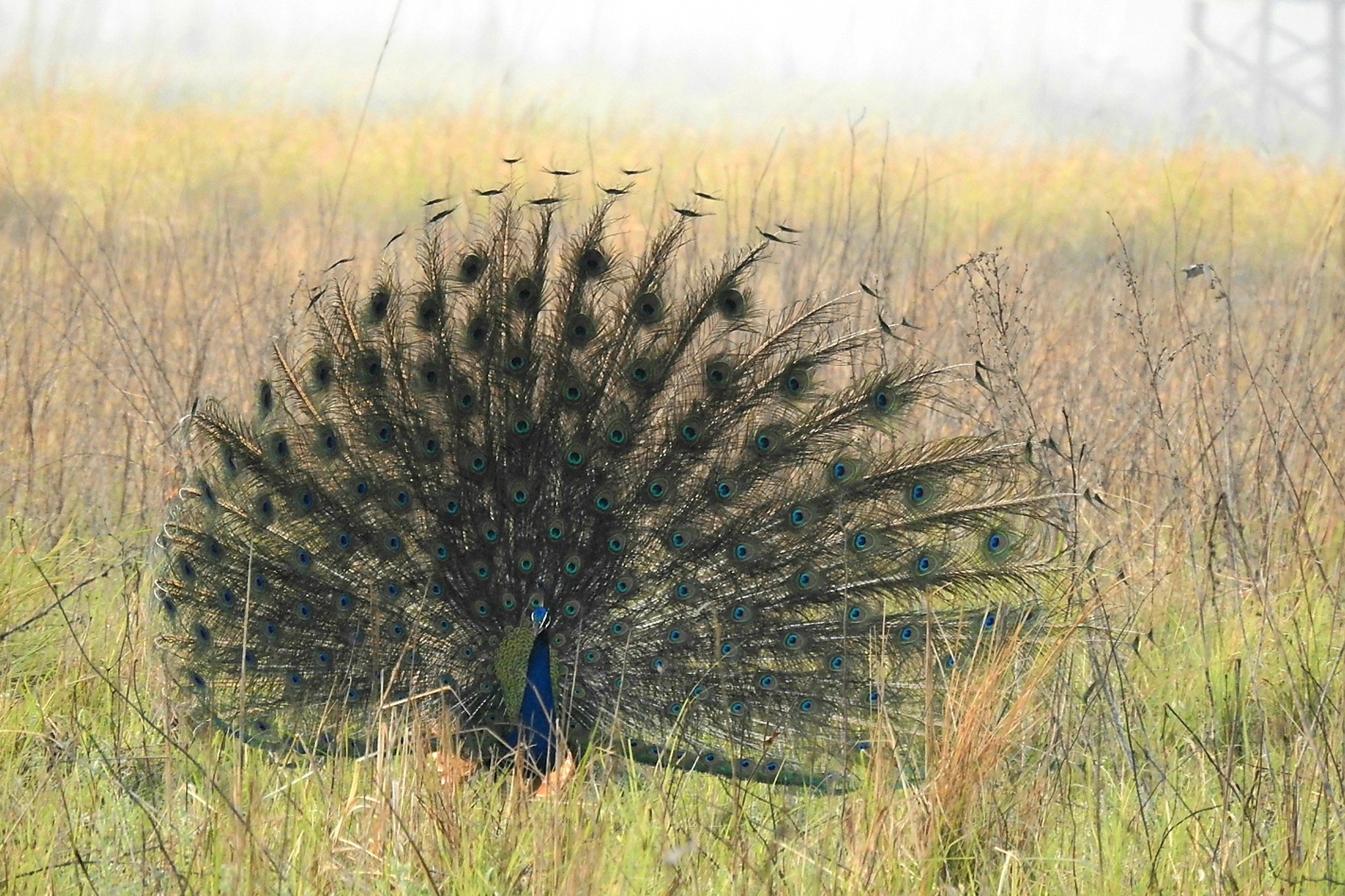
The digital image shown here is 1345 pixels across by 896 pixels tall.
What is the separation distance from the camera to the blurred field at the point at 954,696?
2.66 metres

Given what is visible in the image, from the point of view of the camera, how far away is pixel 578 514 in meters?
4.02

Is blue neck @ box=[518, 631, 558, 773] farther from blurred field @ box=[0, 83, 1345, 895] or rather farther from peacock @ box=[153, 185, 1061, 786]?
blurred field @ box=[0, 83, 1345, 895]

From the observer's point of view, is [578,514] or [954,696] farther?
[578,514]

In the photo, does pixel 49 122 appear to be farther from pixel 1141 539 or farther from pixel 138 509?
pixel 1141 539

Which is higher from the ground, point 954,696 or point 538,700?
point 954,696

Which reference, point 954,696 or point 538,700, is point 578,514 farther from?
point 954,696

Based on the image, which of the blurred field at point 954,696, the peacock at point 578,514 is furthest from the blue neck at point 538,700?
the blurred field at point 954,696

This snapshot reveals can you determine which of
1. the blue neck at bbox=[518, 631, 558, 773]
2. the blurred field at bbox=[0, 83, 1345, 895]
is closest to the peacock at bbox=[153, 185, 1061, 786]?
the blue neck at bbox=[518, 631, 558, 773]

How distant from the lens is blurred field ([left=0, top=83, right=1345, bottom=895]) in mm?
2662

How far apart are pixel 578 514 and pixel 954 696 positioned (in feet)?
4.15

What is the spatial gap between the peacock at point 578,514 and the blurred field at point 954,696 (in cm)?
22

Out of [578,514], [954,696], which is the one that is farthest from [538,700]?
[954,696]

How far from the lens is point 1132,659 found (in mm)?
4383

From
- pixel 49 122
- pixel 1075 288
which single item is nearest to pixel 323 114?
pixel 49 122
